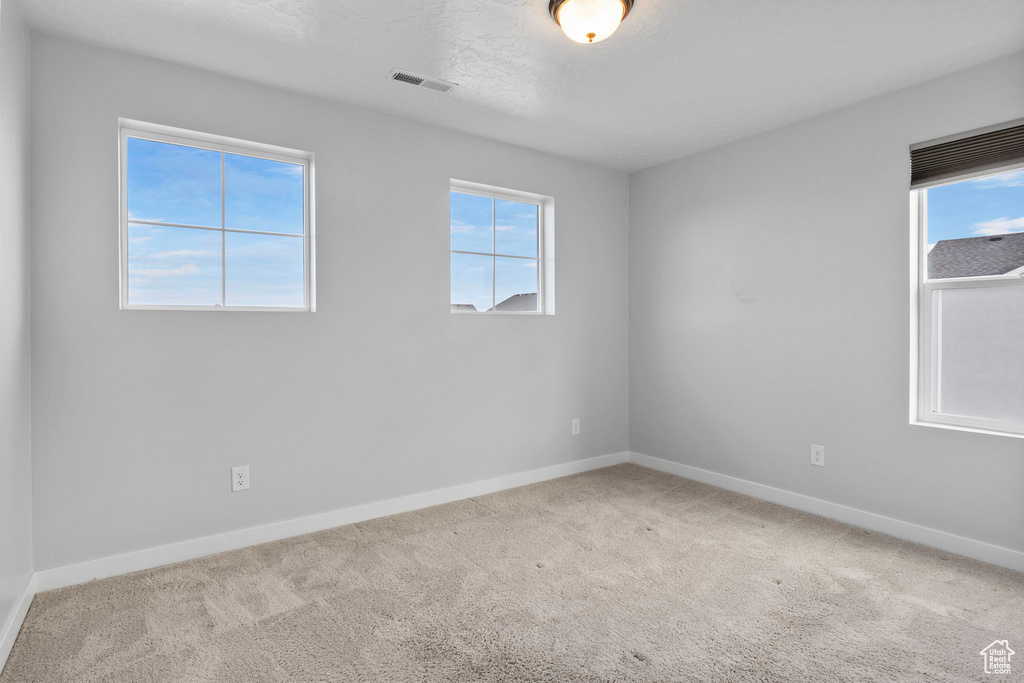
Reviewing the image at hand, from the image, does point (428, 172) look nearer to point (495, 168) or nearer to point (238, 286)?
point (495, 168)

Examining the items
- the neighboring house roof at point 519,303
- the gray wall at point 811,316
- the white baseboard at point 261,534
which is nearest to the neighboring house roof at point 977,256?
→ the gray wall at point 811,316

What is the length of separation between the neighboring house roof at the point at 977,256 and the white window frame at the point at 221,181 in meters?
3.43

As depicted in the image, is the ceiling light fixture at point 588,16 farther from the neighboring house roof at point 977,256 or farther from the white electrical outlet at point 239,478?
the white electrical outlet at point 239,478

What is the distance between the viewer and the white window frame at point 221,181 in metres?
2.62

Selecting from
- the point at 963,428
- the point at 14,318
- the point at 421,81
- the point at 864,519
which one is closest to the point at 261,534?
the point at 14,318

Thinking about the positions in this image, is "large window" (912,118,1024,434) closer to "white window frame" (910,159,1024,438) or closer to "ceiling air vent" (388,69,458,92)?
"white window frame" (910,159,1024,438)

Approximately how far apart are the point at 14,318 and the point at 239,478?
1.21m

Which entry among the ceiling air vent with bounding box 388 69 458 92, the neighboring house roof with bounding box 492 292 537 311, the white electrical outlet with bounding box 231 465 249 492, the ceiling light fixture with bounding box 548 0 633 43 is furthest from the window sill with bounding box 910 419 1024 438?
the white electrical outlet with bounding box 231 465 249 492

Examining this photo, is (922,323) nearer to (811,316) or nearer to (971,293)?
(971,293)

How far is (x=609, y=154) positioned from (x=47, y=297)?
3476mm

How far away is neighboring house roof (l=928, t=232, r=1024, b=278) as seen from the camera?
2691 millimetres

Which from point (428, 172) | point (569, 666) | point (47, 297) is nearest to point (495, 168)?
point (428, 172)
